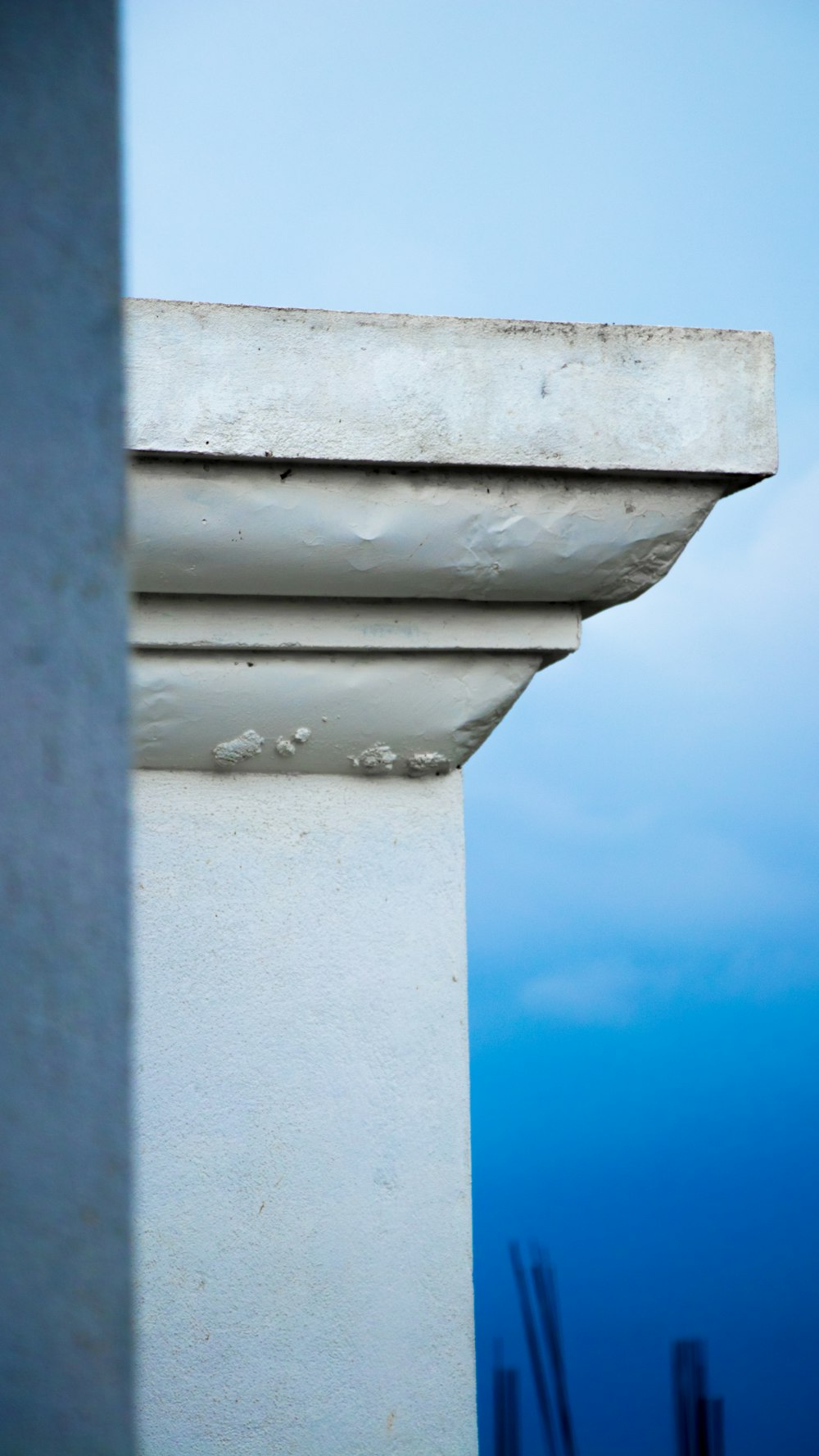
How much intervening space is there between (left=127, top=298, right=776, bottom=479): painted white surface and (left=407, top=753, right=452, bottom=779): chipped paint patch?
0.36 metres

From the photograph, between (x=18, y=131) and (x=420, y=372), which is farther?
(x=420, y=372)

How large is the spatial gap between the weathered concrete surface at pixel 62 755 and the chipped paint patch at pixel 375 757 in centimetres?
121

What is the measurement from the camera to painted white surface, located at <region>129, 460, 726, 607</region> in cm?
143

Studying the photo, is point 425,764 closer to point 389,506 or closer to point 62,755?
point 389,506

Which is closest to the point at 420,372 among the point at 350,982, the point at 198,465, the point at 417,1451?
the point at 198,465

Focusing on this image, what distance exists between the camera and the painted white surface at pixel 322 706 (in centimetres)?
153

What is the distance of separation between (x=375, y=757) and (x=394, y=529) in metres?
0.29

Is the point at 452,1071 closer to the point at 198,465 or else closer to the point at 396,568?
the point at 396,568

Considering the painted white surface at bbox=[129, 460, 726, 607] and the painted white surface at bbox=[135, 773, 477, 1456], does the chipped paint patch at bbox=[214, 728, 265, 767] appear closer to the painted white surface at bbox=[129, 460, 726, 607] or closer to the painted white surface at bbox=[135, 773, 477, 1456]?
A: the painted white surface at bbox=[135, 773, 477, 1456]

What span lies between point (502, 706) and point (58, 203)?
1.25 m

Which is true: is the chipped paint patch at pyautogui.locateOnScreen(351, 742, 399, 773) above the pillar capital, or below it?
below

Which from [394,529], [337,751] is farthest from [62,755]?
[337,751]

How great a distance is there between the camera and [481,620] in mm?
1589

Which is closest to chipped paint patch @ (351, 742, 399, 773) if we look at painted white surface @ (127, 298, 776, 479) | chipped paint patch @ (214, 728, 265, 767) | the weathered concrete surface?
chipped paint patch @ (214, 728, 265, 767)
